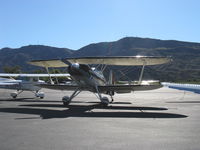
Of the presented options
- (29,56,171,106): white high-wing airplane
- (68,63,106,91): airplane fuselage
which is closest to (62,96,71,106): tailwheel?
(29,56,171,106): white high-wing airplane

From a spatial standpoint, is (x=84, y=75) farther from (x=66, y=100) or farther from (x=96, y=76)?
(x=66, y=100)

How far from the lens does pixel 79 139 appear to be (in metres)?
6.86

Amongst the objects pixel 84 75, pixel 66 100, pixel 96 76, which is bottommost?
pixel 66 100

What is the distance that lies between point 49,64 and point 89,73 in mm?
4181

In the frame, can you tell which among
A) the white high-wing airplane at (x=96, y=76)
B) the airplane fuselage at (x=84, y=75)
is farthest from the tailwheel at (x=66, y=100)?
the airplane fuselage at (x=84, y=75)

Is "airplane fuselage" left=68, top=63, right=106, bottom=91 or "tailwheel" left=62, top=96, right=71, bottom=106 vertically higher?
"airplane fuselage" left=68, top=63, right=106, bottom=91

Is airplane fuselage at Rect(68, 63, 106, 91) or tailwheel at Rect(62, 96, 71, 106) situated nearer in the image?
airplane fuselage at Rect(68, 63, 106, 91)

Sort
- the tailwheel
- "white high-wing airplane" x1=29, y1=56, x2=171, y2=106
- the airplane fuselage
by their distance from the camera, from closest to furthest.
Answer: the airplane fuselage, "white high-wing airplane" x1=29, y1=56, x2=171, y2=106, the tailwheel

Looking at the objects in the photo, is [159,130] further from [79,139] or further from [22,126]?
[22,126]

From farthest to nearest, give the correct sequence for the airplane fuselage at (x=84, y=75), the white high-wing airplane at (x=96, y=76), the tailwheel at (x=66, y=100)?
the tailwheel at (x=66, y=100), the white high-wing airplane at (x=96, y=76), the airplane fuselage at (x=84, y=75)

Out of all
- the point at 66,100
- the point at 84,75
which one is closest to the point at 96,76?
the point at 84,75

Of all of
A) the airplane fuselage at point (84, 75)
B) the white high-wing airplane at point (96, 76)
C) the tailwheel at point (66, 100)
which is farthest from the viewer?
the tailwheel at point (66, 100)

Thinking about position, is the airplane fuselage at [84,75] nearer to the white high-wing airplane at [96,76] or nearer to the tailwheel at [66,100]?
the white high-wing airplane at [96,76]

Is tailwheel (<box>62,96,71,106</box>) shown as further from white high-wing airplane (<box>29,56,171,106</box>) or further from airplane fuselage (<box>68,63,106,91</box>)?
airplane fuselage (<box>68,63,106,91</box>)
